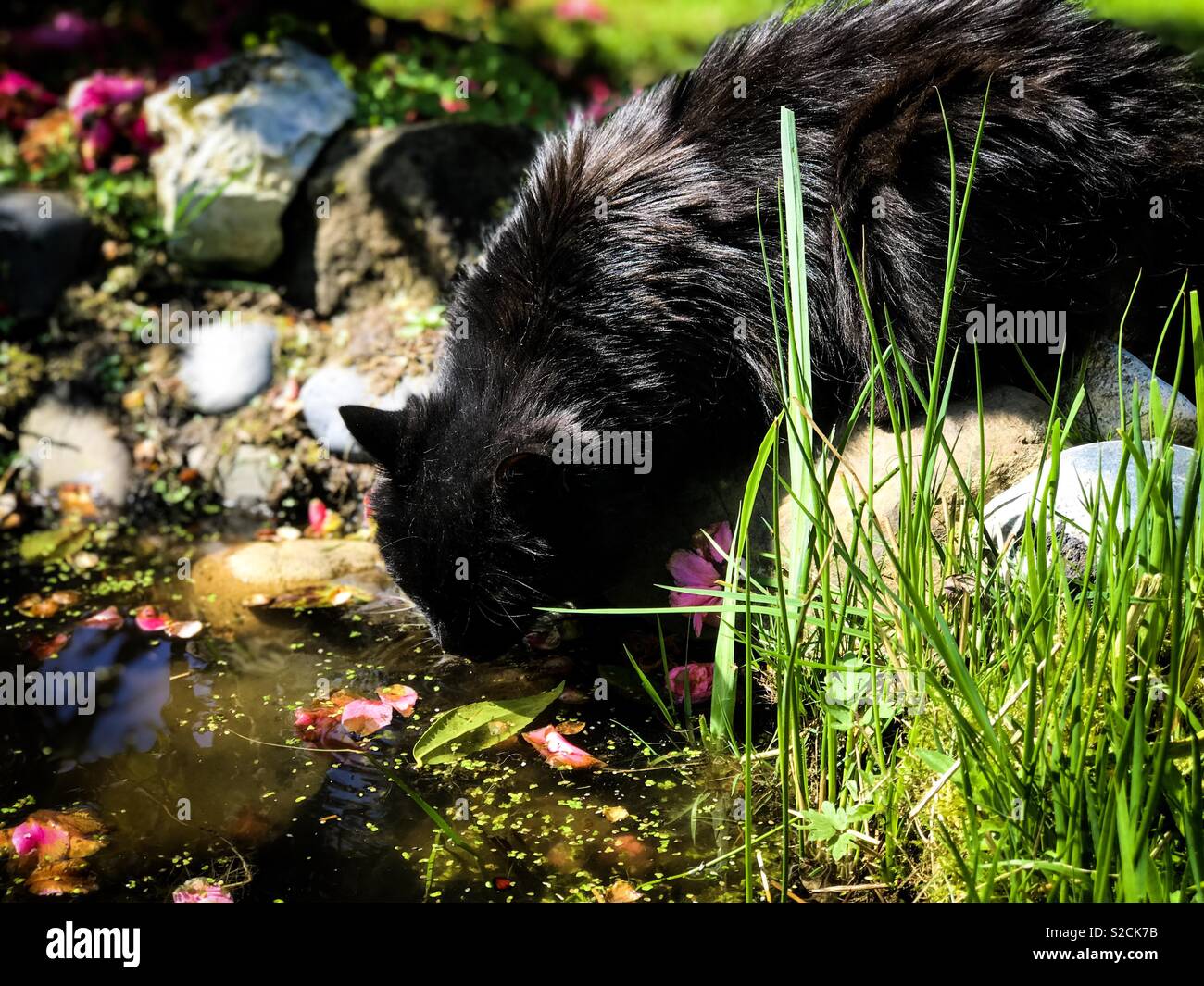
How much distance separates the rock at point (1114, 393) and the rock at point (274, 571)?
99.8 inches

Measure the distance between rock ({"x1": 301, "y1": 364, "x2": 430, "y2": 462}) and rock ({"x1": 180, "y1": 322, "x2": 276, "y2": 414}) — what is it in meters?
0.31

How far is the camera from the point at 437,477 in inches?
130

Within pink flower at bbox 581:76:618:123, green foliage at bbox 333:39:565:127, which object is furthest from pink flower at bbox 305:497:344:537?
pink flower at bbox 581:76:618:123

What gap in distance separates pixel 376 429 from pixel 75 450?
245cm

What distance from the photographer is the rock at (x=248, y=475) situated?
4852mm

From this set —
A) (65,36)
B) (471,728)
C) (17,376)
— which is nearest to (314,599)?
(471,728)

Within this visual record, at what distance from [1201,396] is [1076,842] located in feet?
3.19

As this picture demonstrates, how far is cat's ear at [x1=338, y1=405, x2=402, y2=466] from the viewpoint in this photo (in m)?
3.33

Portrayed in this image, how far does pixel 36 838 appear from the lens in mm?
2781

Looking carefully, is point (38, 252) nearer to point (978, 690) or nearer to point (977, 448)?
point (977, 448)

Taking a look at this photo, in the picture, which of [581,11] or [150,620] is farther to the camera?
[581,11]

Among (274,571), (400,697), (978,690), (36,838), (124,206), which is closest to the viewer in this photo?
(978,690)

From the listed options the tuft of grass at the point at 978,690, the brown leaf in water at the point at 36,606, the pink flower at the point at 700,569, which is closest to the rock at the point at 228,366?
the brown leaf in water at the point at 36,606

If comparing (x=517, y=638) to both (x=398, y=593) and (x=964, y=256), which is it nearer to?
(x=398, y=593)
